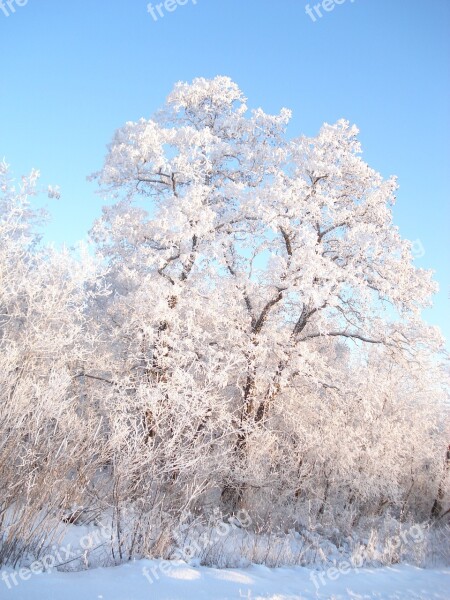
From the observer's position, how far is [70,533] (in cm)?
654

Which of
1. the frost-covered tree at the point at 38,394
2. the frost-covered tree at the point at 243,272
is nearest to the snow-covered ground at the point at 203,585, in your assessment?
the frost-covered tree at the point at 38,394

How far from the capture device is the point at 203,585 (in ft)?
15.3

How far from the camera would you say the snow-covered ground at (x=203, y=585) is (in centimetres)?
379

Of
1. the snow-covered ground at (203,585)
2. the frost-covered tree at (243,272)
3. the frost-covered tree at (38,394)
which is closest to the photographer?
the snow-covered ground at (203,585)

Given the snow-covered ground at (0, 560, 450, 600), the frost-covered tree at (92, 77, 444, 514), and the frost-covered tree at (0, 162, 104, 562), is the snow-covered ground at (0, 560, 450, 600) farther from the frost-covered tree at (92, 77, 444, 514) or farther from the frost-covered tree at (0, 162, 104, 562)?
the frost-covered tree at (92, 77, 444, 514)

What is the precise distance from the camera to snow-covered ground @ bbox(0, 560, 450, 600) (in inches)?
149

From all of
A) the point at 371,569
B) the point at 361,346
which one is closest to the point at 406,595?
the point at 371,569

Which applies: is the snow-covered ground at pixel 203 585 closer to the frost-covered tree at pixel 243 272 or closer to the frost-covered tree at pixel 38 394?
the frost-covered tree at pixel 38 394

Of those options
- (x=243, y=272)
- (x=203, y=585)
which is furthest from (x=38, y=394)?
(x=243, y=272)

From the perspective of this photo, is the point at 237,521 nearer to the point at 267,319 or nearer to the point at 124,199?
the point at 267,319

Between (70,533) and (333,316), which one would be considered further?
(333,316)

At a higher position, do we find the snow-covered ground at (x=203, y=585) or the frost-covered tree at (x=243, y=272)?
the frost-covered tree at (x=243, y=272)

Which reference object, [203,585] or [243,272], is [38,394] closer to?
[203,585]

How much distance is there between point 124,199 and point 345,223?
7.04m
